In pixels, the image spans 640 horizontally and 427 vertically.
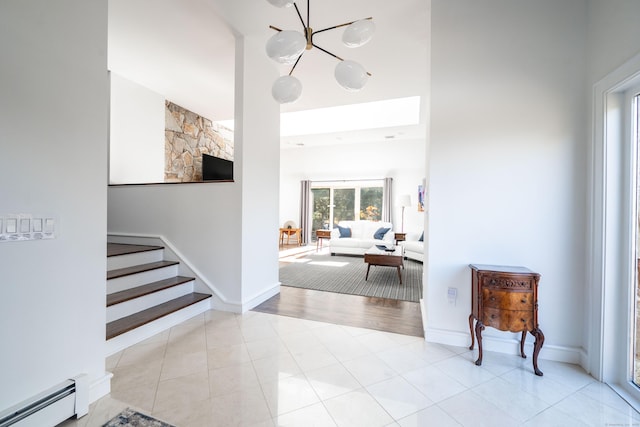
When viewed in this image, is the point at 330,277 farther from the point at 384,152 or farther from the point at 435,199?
the point at 384,152

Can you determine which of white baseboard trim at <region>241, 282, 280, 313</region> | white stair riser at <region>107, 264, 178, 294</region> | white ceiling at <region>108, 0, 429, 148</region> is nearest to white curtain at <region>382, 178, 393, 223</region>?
white ceiling at <region>108, 0, 429, 148</region>

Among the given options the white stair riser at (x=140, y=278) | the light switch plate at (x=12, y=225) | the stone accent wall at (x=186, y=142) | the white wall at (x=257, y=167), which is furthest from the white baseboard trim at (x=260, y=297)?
the stone accent wall at (x=186, y=142)

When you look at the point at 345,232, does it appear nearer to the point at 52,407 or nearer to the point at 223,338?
A: the point at 223,338

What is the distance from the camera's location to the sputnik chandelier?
A: 5.26ft

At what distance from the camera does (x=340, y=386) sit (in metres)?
1.68

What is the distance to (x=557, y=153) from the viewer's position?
6.57 feet

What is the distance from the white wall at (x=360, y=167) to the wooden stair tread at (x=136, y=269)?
5913mm

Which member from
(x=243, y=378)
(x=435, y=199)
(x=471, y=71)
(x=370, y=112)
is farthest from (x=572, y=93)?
(x=370, y=112)

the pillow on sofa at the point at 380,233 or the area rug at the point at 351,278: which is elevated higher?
the pillow on sofa at the point at 380,233

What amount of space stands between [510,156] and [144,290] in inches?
138

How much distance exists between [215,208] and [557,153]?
3.18m

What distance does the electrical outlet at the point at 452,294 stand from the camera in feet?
7.28

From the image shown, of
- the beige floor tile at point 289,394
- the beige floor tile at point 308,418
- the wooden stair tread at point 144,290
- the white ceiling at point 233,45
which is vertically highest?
the white ceiling at point 233,45

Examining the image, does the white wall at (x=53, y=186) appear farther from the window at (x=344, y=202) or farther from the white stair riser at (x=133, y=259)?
the window at (x=344, y=202)
